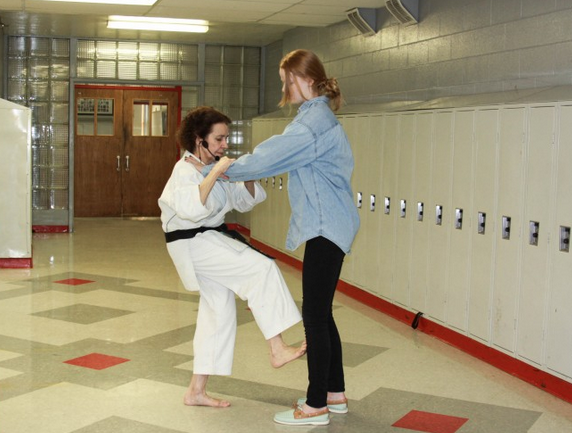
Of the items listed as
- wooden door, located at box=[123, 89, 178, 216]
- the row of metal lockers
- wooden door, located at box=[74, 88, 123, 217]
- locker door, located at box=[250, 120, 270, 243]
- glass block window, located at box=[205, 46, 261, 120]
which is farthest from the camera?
wooden door, located at box=[123, 89, 178, 216]

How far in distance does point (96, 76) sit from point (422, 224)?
718 centimetres

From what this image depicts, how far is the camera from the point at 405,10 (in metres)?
6.33

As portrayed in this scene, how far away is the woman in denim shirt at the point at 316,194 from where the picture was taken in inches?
131

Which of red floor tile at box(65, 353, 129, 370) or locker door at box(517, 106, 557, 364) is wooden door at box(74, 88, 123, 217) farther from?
locker door at box(517, 106, 557, 364)

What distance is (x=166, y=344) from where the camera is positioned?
4996mm

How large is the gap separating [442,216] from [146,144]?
7.88 metres

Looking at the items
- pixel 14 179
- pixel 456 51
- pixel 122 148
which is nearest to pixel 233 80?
pixel 122 148

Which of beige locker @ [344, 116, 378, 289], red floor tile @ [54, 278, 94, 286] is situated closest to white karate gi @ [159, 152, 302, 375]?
beige locker @ [344, 116, 378, 289]

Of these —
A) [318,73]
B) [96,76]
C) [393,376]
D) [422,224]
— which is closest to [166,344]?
[393,376]

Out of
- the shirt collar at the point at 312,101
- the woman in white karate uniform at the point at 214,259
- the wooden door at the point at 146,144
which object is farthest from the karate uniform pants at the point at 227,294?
the wooden door at the point at 146,144

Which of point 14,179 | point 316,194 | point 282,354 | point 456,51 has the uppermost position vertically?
point 456,51

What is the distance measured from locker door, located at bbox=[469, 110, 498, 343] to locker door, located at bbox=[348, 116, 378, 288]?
1.50 metres

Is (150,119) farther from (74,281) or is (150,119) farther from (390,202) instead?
(390,202)

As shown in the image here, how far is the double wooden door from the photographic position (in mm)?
12117
